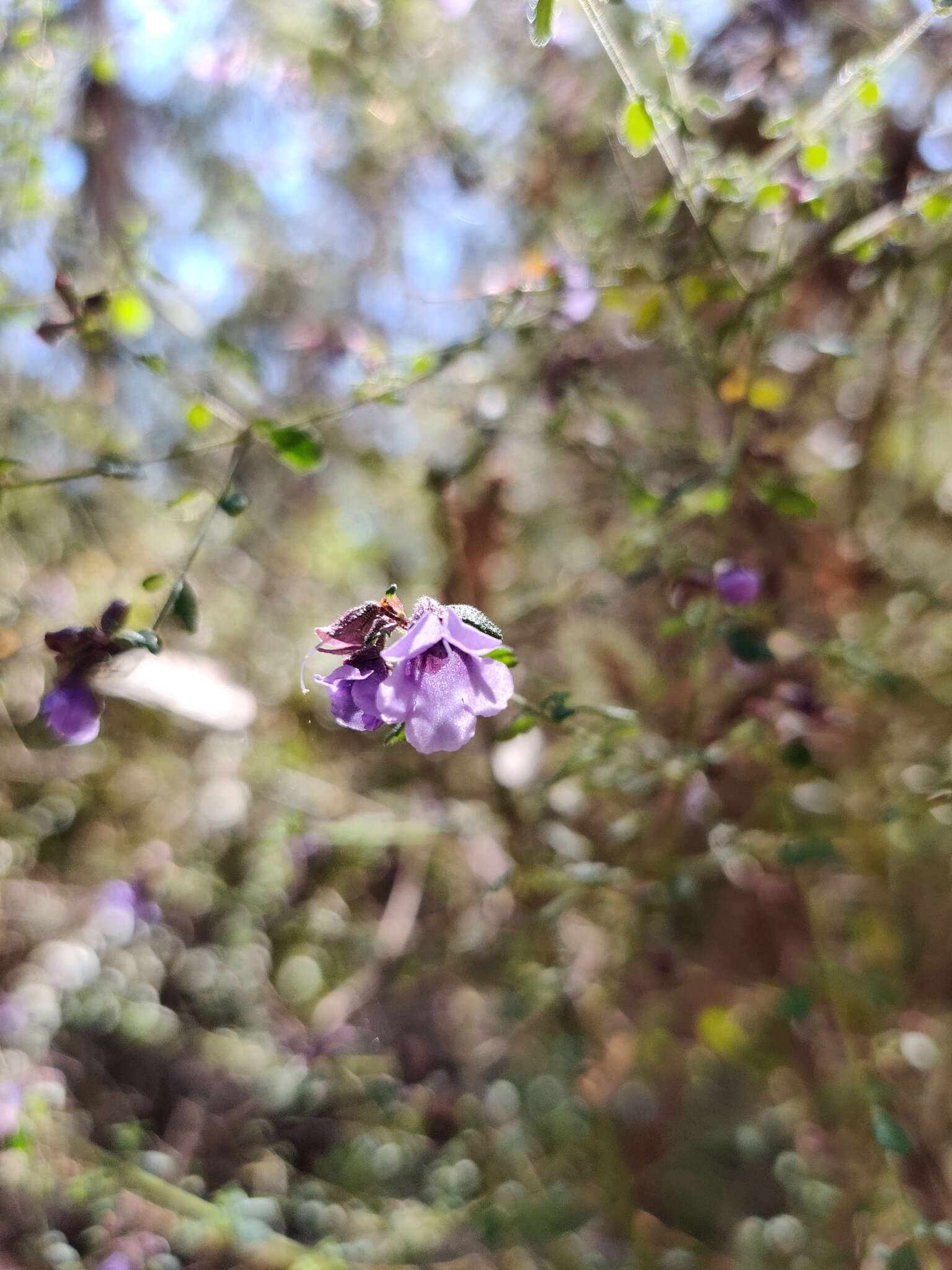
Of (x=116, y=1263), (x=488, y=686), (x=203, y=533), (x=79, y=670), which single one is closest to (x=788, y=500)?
(x=488, y=686)

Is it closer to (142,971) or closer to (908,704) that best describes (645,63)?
(908,704)

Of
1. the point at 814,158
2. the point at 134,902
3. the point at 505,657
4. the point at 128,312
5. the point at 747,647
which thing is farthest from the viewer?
the point at 134,902

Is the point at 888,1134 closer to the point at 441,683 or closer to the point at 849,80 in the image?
the point at 441,683

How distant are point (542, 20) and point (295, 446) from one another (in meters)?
0.37

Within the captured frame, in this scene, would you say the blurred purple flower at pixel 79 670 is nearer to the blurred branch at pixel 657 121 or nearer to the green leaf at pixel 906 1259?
the blurred branch at pixel 657 121

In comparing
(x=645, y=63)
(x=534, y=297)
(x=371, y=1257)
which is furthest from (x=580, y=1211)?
(x=645, y=63)

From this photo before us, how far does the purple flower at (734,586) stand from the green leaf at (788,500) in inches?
3.4

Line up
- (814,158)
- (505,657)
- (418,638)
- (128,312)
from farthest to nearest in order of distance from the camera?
(128,312), (814,158), (505,657), (418,638)

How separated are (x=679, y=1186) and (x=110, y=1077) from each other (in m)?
0.92

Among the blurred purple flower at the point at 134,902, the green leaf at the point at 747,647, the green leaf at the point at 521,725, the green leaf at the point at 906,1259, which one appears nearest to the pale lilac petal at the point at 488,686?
the green leaf at the point at 521,725

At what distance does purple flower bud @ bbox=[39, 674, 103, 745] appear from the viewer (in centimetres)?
74

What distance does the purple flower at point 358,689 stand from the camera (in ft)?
2.08

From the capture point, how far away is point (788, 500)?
857 mm

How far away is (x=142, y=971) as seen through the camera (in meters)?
1.59
